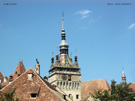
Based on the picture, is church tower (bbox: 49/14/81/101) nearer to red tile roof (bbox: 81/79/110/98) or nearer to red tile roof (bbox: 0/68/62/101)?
red tile roof (bbox: 81/79/110/98)

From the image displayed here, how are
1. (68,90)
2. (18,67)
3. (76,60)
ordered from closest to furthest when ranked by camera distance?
1. (18,67)
2. (68,90)
3. (76,60)

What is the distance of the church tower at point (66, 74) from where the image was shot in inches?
3760

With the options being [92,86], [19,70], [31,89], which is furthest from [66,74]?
[31,89]

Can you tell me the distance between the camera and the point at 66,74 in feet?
321

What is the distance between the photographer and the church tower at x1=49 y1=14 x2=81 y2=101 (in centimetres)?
9550

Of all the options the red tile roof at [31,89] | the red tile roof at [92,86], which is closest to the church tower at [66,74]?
the red tile roof at [92,86]

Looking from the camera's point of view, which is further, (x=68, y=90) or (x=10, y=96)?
(x=68, y=90)

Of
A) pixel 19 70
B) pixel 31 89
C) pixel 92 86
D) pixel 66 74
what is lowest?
pixel 31 89

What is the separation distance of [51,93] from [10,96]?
7158mm

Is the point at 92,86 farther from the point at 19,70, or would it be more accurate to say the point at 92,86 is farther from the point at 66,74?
the point at 19,70

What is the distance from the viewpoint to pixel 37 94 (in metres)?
39.5

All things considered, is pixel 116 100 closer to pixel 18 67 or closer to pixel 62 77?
pixel 18 67

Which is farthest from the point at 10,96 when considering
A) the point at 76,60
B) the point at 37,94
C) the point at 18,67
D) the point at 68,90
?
the point at 76,60

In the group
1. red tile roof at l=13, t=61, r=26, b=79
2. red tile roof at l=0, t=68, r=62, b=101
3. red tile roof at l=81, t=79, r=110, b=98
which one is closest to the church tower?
red tile roof at l=81, t=79, r=110, b=98
